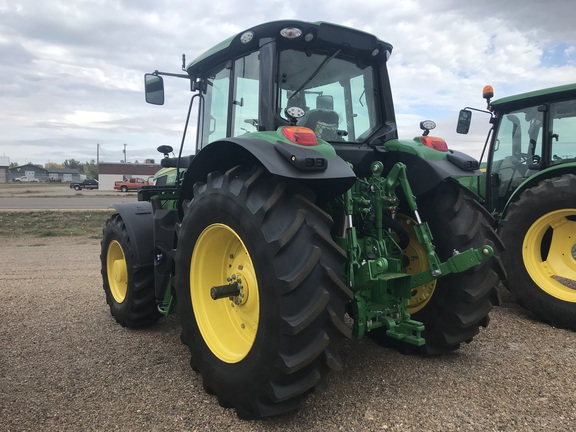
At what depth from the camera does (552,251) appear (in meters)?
4.81

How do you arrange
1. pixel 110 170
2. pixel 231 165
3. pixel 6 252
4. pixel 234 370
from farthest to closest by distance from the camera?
pixel 110 170, pixel 6 252, pixel 231 165, pixel 234 370

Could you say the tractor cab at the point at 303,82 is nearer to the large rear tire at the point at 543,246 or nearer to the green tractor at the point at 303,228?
the green tractor at the point at 303,228

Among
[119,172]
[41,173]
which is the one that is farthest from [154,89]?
[41,173]

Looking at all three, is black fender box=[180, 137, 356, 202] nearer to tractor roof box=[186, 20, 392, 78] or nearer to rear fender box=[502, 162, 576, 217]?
tractor roof box=[186, 20, 392, 78]

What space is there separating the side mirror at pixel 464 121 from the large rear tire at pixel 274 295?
4.19m

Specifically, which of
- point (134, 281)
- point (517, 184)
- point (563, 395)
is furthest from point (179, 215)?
point (517, 184)

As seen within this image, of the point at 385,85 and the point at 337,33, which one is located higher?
the point at 337,33

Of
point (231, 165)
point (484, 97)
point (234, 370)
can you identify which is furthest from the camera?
point (484, 97)

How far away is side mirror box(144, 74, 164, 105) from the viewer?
4.16 m

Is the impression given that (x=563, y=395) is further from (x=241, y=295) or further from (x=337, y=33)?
(x=337, y=33)

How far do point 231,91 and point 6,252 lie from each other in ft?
27.2

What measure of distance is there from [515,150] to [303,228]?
4.45 meters

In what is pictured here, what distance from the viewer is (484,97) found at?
6.10 metres

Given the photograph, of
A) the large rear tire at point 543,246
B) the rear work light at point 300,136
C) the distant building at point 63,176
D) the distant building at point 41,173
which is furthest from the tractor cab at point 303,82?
the distant building at point 63,176
